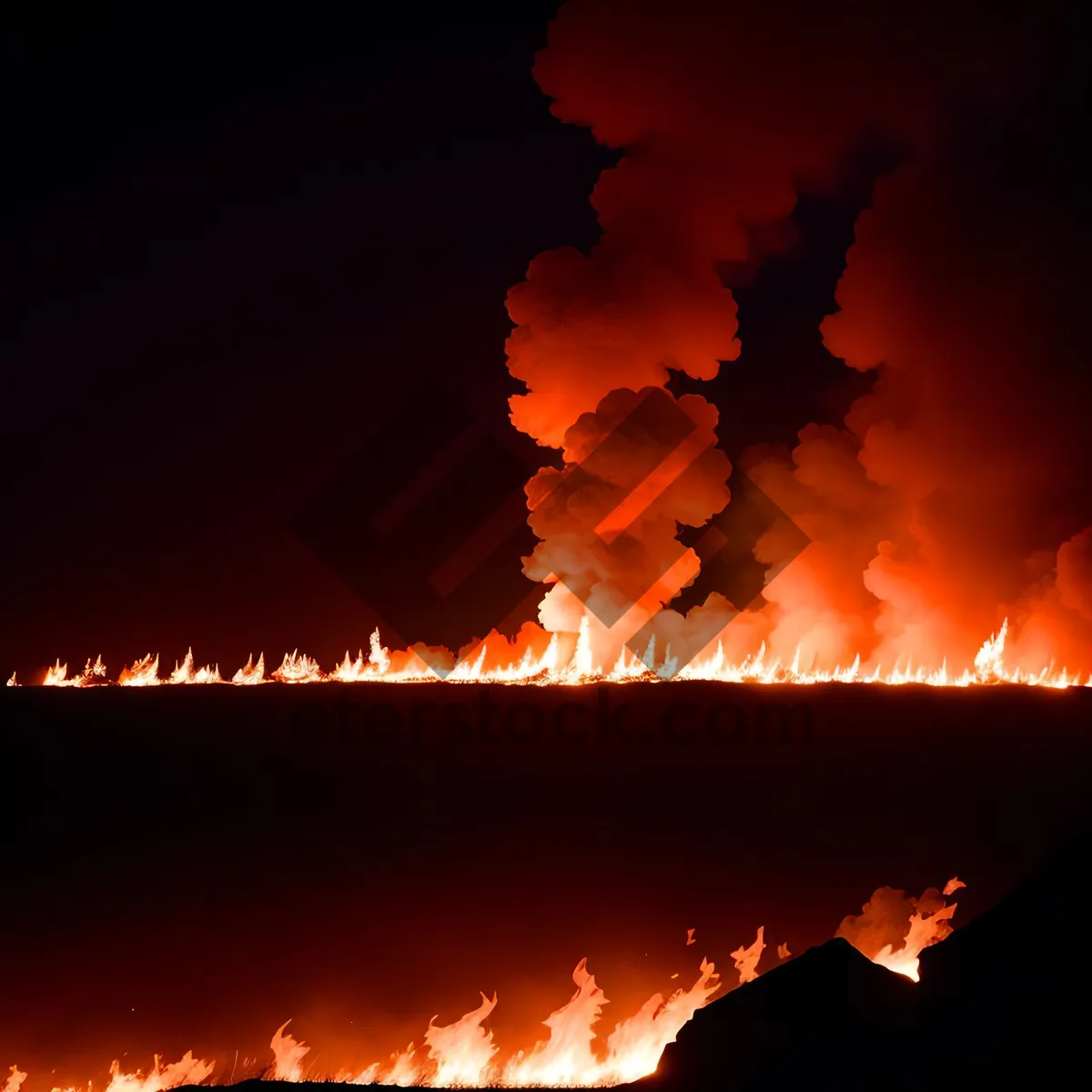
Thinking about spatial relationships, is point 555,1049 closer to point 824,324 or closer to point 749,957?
point 749,957

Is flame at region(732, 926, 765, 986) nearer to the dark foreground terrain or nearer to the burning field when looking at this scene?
the burning field

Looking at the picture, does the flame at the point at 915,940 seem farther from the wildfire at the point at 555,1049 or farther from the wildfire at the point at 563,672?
the wildfire at the point at 563,672

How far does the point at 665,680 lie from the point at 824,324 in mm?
6522

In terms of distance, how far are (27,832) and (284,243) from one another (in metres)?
8.43

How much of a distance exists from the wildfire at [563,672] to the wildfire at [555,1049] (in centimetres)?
205

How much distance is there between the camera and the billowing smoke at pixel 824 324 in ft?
37.8

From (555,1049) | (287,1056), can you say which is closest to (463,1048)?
(555,1049)

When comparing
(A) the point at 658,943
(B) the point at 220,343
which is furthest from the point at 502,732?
(B) the point at 220,343

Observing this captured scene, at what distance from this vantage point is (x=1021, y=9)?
11477 mm

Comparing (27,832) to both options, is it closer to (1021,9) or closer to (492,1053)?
(492,1053)

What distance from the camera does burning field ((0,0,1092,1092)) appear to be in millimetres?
7223

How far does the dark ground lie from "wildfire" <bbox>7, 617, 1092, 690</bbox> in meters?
0.52

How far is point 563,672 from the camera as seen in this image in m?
9.85

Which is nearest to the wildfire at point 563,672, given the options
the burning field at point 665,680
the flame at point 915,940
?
the burning field at point 665,680
